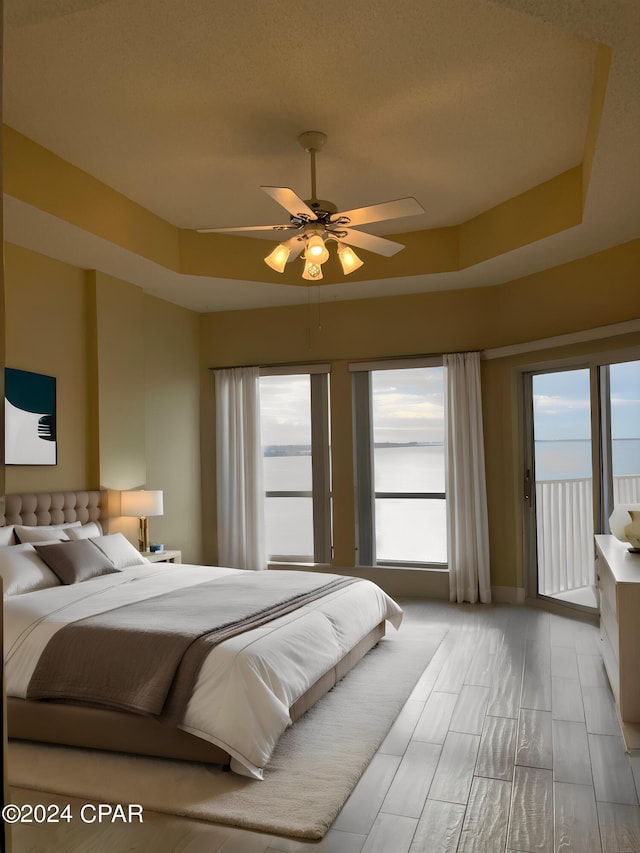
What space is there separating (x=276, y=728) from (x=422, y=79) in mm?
3050

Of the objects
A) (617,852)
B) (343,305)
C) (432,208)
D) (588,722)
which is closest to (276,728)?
(617,852)

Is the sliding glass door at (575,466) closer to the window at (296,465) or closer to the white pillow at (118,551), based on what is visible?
the window at (296,465)

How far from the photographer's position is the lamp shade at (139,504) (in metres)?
5.43

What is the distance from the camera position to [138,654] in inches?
122

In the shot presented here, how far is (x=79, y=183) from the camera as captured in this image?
4.49 m

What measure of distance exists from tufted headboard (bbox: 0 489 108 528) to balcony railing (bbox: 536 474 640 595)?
140 inches

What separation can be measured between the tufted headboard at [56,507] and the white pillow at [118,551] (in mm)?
430

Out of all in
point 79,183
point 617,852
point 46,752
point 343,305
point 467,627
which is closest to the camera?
point 617,852

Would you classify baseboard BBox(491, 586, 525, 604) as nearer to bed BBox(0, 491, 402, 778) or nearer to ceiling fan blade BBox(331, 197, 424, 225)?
bed BBox(0, 491, 402, 778)

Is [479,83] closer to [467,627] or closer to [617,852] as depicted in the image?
[617,852]

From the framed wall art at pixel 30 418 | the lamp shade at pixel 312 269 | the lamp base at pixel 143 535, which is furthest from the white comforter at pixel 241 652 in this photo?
the lamp shade at pixel 312 269

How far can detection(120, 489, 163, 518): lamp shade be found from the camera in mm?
5434

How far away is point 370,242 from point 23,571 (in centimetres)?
277

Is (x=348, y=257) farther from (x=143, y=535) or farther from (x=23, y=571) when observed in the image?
(x=143, y=535)
